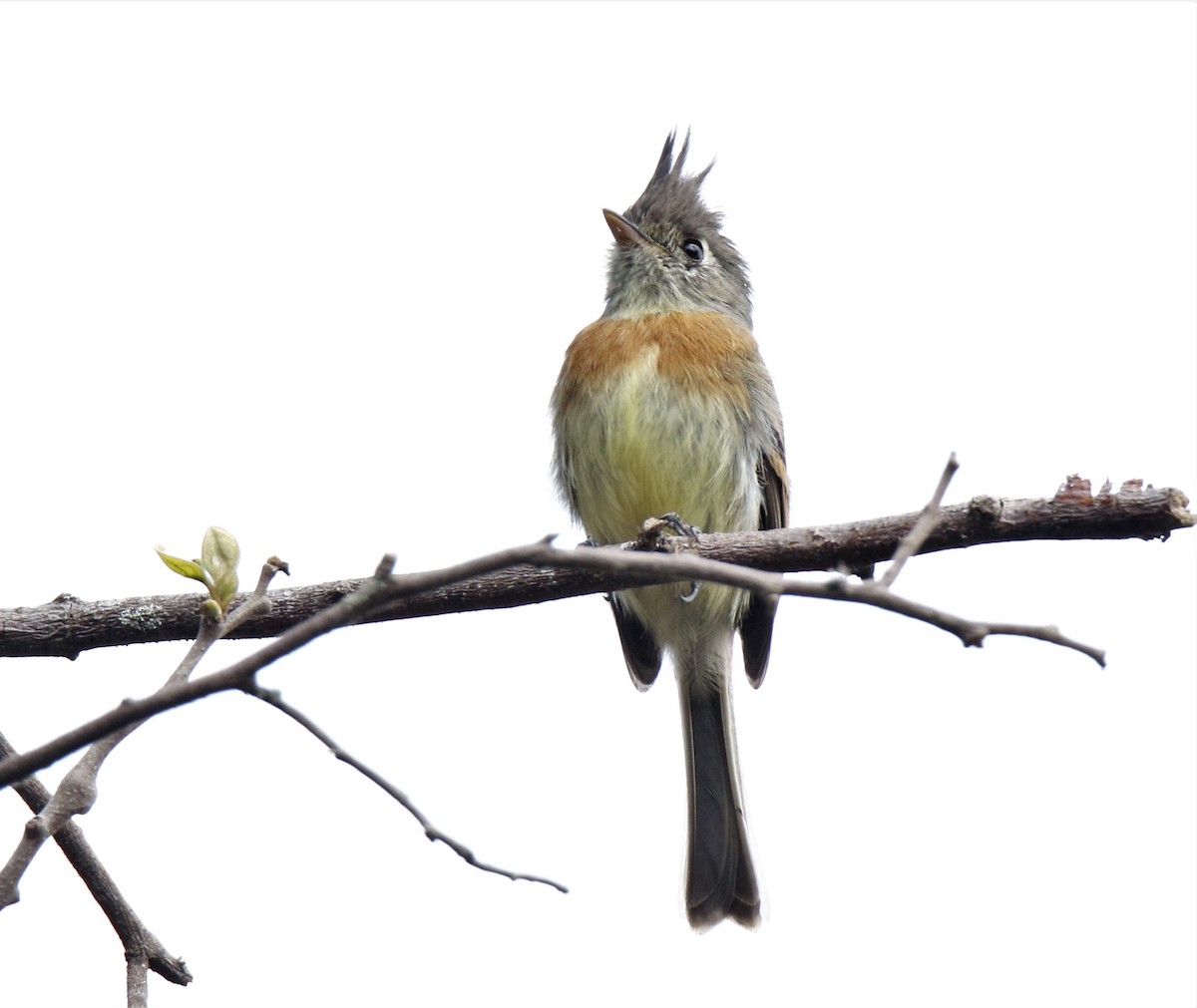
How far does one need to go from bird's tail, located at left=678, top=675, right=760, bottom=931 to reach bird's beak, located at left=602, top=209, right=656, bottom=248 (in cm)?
238

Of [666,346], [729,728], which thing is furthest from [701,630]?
[666,346]

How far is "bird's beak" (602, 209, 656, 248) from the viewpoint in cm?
772

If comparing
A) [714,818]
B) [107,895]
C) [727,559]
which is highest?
[727,559]

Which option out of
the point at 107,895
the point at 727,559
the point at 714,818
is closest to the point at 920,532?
the point at 107,895

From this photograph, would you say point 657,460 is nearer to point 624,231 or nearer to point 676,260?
point 676,260

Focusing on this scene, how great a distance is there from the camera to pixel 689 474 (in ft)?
21.0

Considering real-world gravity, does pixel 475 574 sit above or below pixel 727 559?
below

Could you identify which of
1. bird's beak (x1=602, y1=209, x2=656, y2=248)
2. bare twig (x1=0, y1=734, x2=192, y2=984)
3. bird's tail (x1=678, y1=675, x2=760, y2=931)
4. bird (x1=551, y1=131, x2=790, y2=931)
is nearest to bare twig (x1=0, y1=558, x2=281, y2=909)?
bare twig (x1=0, y1=734, x2=192, y2=984)

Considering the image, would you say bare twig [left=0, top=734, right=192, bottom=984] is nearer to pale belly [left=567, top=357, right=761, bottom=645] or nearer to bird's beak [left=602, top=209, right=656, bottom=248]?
pale belly [left=567, top=357, right=761, bottom=645]

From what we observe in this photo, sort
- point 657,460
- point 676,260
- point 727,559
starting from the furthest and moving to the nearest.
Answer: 1. point 676,260
2. point 657,460
3. point 727,559

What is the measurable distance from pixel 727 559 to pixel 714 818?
2.72m

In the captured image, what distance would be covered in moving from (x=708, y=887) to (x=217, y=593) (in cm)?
399

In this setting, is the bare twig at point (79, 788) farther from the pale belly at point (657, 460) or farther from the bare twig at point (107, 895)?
the pale belly at point (657, 460)

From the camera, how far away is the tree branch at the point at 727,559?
12.9ft
